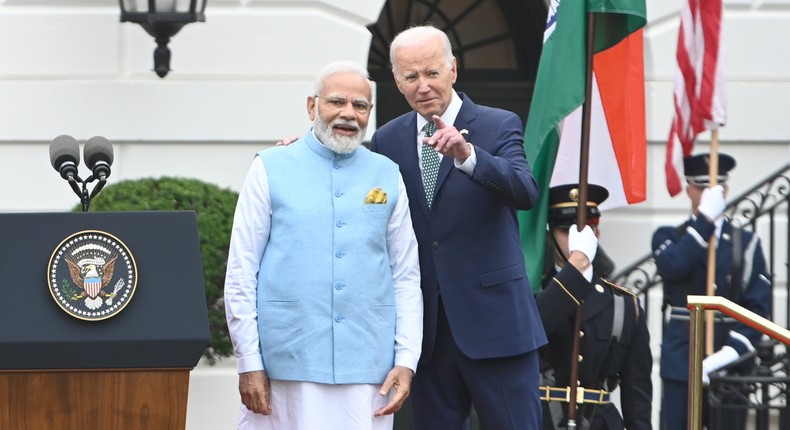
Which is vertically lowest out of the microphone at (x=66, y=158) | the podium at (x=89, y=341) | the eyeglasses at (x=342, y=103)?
the podium at (x=89, y=341)

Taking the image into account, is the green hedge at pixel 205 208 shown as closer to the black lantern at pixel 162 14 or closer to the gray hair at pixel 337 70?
the black lantern at pixel 162 14

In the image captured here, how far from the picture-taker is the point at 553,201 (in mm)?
7047

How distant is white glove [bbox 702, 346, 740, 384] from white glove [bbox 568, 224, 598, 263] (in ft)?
5.26

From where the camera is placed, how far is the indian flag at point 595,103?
712cm

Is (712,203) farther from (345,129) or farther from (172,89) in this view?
(172,89)

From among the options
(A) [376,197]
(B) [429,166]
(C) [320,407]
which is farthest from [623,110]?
(C) [320,407]

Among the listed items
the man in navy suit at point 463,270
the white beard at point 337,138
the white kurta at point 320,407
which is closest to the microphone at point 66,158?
the white beard at point 337,138

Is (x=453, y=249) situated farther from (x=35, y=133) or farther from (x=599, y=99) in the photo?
(x=35, y=133)

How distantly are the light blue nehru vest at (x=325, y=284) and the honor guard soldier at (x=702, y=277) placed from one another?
291 cm

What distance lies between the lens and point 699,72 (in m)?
8.32

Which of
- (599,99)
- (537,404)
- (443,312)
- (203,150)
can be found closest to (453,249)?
(443,312)

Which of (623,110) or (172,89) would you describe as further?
(172,89)

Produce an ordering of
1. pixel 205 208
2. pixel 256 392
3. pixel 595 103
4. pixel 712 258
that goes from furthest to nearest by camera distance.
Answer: pixel 205 208 → pixel 595 103 → pixel 712 258 → pixel 256 392

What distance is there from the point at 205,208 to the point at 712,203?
262 cm
